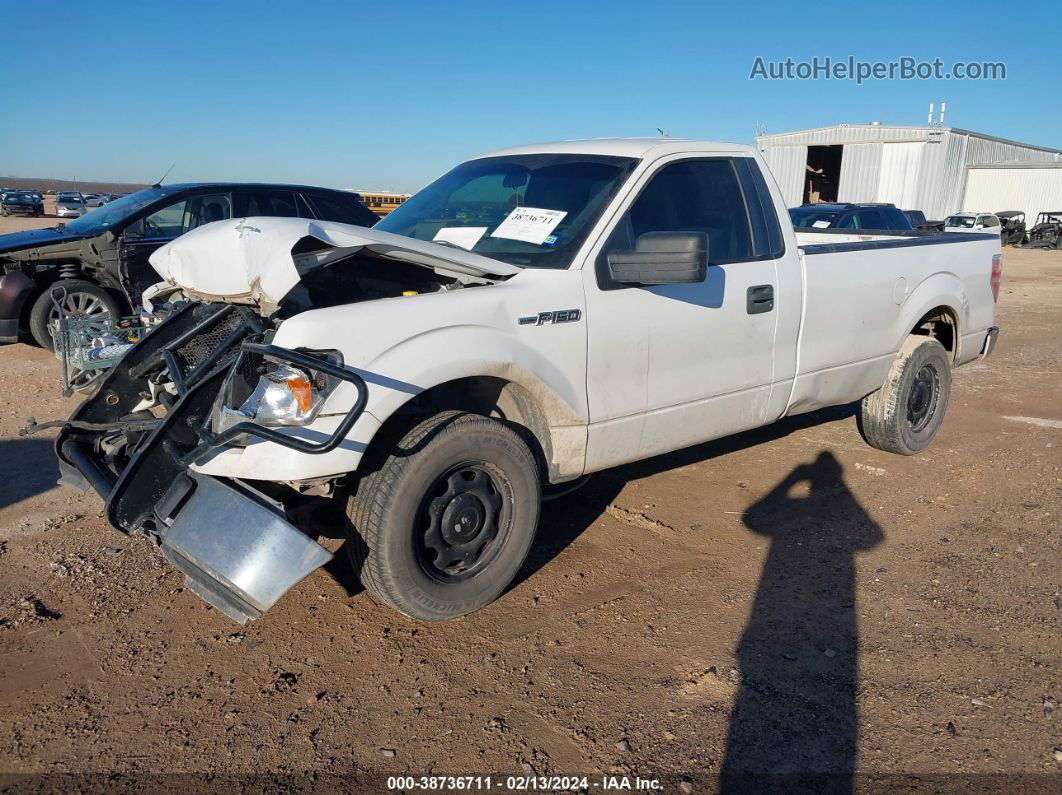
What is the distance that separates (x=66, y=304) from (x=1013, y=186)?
40.3 metres

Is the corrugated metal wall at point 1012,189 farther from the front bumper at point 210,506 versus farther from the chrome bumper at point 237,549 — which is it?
the chrome bumper at point 237,549

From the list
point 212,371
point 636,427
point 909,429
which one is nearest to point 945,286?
point 909,429

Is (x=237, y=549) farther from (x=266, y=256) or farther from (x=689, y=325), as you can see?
(x=689, y=325)

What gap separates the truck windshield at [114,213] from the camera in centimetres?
878

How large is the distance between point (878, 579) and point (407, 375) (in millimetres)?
2535

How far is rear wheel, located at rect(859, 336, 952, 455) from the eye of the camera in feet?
18.5

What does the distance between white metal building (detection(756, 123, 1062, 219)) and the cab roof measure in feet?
99.7

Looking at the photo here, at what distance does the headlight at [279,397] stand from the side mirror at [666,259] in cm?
140

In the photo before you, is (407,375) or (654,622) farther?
(654,622)

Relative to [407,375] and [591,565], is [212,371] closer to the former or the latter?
[407,375]

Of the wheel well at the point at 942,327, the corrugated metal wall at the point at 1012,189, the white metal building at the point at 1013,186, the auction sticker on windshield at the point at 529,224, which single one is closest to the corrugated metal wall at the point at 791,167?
the white metal building at the point at 1013,186

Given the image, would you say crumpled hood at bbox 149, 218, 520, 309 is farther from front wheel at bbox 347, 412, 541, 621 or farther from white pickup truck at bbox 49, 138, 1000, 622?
front wheel at bbox 347, 412, 541, 621

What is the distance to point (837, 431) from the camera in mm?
6641

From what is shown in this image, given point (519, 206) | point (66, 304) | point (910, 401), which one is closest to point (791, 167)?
point (910, 401)
